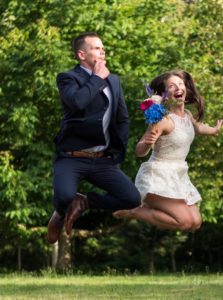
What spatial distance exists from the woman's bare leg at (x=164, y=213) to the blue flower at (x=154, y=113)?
0.99 meters

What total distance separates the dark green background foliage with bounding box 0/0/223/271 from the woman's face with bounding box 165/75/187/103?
11.2 m

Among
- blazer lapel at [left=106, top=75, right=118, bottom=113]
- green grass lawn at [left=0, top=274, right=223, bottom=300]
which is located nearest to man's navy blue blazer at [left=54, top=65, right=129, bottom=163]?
blazer lapel at [left=106, top=75, right=118, bottom=113]

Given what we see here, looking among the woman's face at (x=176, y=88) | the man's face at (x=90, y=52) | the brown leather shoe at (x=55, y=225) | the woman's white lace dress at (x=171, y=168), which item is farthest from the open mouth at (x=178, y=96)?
the brown leather shoe at (x=55, y=225)

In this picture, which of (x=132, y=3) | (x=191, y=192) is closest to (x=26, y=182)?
(x=132, y=3)

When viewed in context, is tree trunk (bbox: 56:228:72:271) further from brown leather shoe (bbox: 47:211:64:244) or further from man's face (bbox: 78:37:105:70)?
man's face (bbox: 78:37:105:70)

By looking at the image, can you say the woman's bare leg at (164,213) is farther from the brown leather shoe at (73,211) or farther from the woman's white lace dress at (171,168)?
the brown leather shoe at (73,211)

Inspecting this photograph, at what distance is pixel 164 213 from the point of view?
10359 mm

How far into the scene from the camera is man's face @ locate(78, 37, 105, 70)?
30.4 ft

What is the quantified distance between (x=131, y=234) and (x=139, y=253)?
3.26 ft

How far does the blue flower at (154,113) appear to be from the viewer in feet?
32.2

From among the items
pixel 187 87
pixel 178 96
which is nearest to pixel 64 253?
pixel 187 87

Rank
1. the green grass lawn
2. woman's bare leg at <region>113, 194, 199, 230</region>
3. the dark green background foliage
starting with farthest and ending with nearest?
the dark green background foliage < the green grass lawn < woman's bare leg at <region>113, 194, 199, 230</region>

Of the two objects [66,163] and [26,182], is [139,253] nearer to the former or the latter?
[26,182]

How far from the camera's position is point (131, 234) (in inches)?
1475
